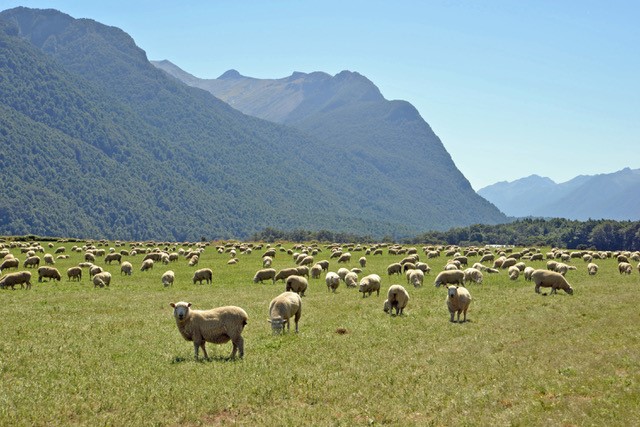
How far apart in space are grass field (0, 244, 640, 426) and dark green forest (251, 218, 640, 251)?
13153 centimetres

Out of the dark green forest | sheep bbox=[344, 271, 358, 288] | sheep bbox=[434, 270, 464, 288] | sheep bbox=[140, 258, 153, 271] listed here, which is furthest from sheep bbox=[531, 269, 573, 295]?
the dark green forest

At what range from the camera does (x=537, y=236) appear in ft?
565

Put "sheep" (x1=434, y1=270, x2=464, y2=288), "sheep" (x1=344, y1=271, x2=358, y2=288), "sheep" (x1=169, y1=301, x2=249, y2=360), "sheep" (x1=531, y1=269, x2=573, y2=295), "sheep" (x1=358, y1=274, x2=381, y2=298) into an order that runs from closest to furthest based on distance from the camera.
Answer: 1. "sheep" (x1=169, y1=301, x2=249, y2=360)
2. "sheep" (x1=531, y1=269, x2=573, y2=295)
3. "sheep" (x1=358, y1=274, x2=381, y2=298)
4. "sheep" (x1=434, y1=270, x2=464, y2=288)
5. "sheep" (x1=344, y1=271, x2=358, y2=288)

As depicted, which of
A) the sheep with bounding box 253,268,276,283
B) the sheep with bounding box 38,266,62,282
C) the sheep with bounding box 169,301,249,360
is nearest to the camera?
the sheep with bounding box 169,301,249,360

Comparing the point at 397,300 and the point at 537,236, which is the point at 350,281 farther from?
the point at 537,236

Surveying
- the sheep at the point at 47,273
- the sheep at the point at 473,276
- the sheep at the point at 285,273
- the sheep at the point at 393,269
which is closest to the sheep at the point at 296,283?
the sheep at the point at 285,273

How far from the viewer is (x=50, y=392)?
49.2ft

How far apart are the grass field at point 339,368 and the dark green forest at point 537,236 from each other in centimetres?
13153

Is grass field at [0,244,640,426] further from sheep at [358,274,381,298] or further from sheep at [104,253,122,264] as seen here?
sheep at [104,253,122,264]

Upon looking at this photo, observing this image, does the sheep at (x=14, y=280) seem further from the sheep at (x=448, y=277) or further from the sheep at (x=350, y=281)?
the sheep at (x=448, y=277)

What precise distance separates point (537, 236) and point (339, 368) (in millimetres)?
168287

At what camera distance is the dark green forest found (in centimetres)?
14875

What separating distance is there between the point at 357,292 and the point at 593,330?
1868cm

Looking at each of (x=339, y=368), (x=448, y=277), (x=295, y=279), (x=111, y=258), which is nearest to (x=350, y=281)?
(x=448, y=277)
